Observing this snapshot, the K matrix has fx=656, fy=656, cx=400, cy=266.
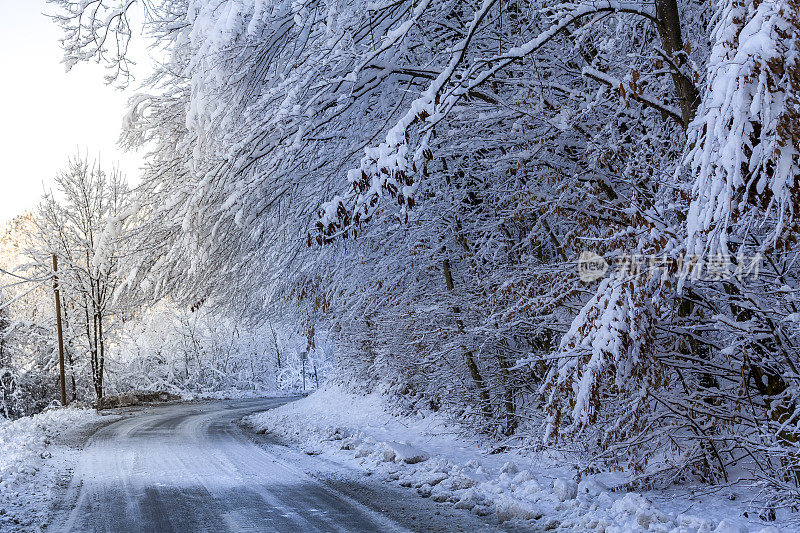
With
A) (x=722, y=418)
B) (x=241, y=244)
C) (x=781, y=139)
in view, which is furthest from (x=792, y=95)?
(x=241, y=244)

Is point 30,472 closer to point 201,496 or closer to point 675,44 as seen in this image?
point 201,496

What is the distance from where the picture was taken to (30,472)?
29.8 feet

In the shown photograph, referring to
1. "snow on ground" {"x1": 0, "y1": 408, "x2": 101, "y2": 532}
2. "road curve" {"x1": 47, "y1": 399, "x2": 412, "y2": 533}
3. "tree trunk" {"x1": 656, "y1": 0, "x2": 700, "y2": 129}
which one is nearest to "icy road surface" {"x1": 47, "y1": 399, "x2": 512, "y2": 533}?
"road curve" {"x1": 47, "y1": 399, "x2": 412, "y2": 533}

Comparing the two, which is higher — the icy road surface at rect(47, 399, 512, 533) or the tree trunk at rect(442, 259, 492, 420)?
the tree trunk at rect(442, 259, 492, 420)

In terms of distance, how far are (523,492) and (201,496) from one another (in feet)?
11.6

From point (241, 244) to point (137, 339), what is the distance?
41.4 metres

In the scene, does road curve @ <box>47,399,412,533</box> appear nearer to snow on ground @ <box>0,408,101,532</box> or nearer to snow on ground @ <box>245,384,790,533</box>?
snow on ground @ <box>0,408,101,532</box>

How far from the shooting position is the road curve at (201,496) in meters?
5.88

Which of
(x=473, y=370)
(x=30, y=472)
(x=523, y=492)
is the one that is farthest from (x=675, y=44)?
(x=30, y=472)

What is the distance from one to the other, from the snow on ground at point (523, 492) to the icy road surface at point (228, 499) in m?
0.39

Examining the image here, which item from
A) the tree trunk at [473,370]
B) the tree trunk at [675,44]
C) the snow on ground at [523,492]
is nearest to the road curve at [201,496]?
the snow on ground at [523,492]

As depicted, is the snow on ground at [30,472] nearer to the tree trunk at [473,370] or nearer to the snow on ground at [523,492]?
the snow on ground at [523,492]

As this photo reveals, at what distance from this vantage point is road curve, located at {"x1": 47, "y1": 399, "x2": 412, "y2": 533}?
5.88 m

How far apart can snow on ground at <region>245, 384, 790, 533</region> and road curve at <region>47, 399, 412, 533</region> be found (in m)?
0.97
